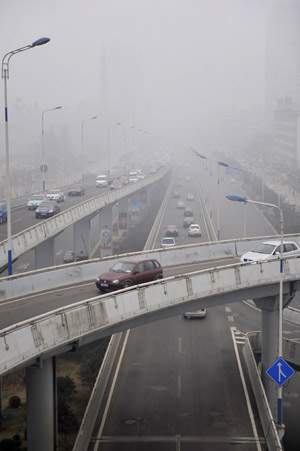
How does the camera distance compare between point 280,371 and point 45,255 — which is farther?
point 45,255

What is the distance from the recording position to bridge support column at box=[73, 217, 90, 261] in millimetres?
68188

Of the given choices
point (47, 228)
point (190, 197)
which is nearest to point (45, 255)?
point (47, 228)

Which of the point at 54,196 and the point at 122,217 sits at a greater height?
the point at 54,196

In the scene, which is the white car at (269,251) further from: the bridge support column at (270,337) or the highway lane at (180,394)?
the highway lane at (180,394)

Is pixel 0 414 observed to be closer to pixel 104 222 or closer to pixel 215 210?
pixel 104 222

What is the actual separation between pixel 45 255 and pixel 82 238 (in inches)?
609

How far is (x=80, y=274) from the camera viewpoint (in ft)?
114

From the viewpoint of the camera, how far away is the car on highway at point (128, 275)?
98.2 feet

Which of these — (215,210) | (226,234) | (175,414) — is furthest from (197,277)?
(215,210)

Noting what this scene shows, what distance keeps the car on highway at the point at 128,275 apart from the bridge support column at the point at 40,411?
270 inches

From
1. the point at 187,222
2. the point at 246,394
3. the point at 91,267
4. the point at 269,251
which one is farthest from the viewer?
the point at 187,222

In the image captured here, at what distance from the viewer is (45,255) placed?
2072 inches

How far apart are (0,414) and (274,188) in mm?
112331

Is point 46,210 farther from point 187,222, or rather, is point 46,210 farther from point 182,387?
point 187,222
